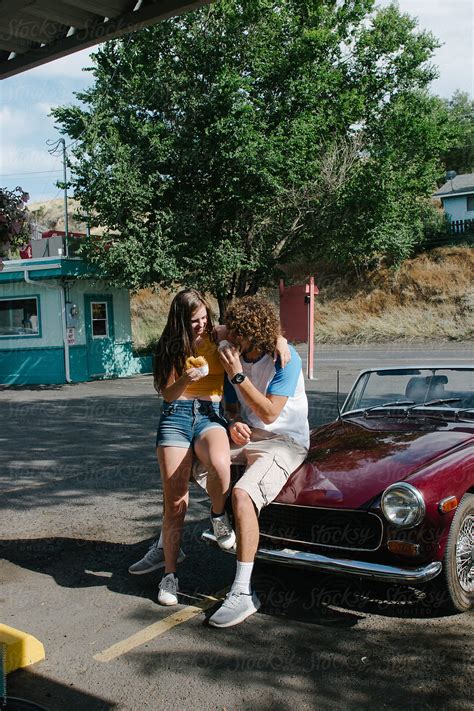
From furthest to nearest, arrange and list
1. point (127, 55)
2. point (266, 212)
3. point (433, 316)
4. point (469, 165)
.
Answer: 1. point (469, 165)
2. point (433, 316)
3. point (266, 212)
4. point (127, 55)

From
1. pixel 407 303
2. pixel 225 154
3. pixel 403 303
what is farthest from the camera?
pixel 403 303

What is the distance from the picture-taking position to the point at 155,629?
12.6 feet

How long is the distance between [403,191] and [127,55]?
11703 millimetres

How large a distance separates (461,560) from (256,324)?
1826 millimetres

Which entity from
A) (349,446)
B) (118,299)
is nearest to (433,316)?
(118,299)

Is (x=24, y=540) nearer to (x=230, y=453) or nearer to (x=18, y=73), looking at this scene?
(x=230, y=453)

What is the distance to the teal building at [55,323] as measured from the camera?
65.7 feet

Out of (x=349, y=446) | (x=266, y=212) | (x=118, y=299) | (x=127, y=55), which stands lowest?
(x=349, y=446)

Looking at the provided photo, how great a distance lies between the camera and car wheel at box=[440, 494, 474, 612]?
3818mm

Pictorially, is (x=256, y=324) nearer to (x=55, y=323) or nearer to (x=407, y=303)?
(x=55, y=323)

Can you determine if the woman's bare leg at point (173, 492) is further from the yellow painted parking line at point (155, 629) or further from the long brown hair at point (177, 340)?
the long brown hair at point (177, 340)

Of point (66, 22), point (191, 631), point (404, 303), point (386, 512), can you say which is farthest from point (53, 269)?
point (404, 303)

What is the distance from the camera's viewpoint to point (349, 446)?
4.62m

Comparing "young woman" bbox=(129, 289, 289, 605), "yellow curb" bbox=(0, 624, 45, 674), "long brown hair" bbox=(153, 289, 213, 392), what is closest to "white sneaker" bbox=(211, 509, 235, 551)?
"young woman" bbox=(129, 289, 289, 605)
